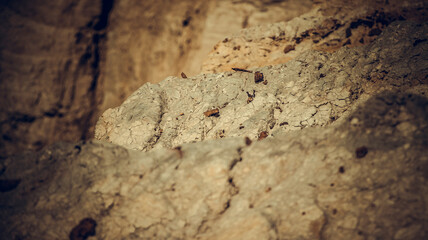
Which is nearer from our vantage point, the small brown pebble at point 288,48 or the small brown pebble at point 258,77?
the small brown pebble at point 258,77

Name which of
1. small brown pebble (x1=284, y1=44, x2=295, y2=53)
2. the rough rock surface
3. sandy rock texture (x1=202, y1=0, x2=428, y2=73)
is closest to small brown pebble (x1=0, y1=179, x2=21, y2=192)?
the rough rock surface

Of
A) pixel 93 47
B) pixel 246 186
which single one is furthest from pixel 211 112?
pixel 93 47

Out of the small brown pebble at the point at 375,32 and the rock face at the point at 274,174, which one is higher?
the small brown pebble at the point at 375,32

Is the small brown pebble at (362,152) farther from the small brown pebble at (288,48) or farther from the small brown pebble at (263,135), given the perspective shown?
the small brown pebble at (288,48)

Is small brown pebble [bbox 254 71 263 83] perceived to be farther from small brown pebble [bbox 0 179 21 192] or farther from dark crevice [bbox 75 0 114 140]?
small brown pebble [bbox 0 179 21 192]

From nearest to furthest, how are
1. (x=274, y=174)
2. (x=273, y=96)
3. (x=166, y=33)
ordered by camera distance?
(x=274, y=174) → (x=273, y=96) → (x=166, y=33)

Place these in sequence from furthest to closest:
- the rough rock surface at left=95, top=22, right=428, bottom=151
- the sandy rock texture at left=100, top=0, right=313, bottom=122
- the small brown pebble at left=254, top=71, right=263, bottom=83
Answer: the sandy rock texture at left=100, top=0, right=313, bottom=122 → the small brown pebble at left=254, top=71, right=263, bottom=83 → the rough rock surface at left=95, top=22, right=428, bottom=151

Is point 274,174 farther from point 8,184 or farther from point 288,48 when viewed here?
point 8,184

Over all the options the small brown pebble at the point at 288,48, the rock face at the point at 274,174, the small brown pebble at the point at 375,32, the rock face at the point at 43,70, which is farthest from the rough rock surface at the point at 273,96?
the rock face at the point at 43,70
